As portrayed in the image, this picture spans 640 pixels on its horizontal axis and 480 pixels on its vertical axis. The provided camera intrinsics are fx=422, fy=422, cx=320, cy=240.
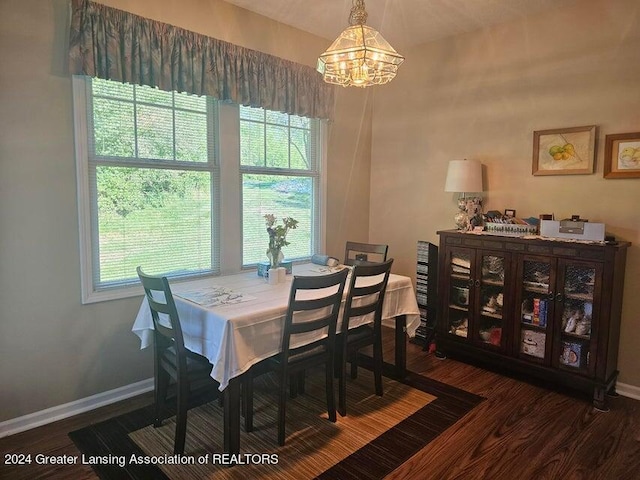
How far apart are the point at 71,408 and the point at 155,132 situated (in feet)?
6.25

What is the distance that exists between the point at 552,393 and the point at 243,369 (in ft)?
7.55

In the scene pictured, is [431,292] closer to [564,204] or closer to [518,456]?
[564,204]

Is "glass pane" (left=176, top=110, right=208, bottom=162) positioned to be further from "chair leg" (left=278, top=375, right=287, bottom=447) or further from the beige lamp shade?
Answer: the beige lamp shade

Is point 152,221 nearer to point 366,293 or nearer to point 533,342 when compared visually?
point 366,293

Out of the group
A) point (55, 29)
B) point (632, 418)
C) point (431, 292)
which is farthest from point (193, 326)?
point (632, 418)

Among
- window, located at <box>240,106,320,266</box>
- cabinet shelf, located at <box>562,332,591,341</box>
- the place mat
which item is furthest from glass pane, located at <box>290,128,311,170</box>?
cabinet shelf, located at <box>562,332,591,341</box>

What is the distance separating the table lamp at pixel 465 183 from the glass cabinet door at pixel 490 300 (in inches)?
14.8

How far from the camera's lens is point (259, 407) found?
9.18ft

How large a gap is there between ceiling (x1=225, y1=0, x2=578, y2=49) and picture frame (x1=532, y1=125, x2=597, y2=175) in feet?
3.18

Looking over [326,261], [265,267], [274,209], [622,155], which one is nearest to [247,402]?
[265,267]

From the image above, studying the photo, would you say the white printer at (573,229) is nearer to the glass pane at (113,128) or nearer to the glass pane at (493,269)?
the glass pane at (493,269)

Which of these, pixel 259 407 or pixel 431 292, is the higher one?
pixel 431 292

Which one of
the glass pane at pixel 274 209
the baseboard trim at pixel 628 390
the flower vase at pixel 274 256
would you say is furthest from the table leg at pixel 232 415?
the baseboard trim at pixel 628 390

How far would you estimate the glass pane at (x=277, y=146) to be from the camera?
3.70m
